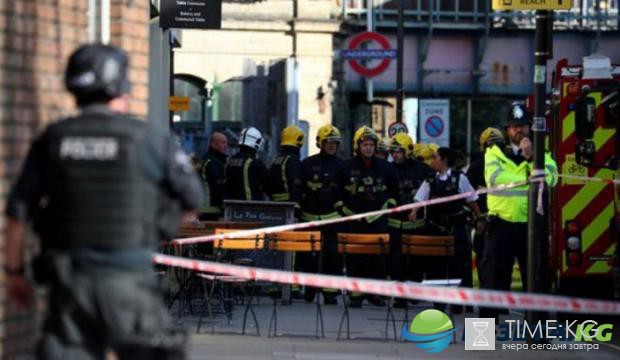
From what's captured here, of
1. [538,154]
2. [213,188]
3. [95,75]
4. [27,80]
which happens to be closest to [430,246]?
[538,154]

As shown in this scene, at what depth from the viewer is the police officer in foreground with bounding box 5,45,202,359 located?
6.36m

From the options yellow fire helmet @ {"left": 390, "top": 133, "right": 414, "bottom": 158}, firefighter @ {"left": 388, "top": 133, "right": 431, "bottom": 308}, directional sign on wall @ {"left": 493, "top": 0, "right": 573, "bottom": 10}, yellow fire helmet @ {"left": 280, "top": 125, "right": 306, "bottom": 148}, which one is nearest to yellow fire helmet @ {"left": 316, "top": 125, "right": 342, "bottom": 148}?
yellow fire helmet @ {"left": 280, "top": 125, "right": 306, "bottom": 148}

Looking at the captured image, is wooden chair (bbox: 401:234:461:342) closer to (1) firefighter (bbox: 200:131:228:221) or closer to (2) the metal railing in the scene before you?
(1) firefighter (bbox: 200:131:228:221)

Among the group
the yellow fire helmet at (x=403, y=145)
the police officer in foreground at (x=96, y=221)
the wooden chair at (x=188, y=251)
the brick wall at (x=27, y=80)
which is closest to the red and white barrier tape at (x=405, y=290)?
the brick wall at (x=27, y=80)

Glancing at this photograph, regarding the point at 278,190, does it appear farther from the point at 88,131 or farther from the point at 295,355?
the point at 88,131

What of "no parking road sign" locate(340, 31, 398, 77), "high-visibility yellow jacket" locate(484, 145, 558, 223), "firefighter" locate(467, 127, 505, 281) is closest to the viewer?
"high-visibility yellow jacket" locate(484, 145, 558, 223)

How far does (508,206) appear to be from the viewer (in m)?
13.7

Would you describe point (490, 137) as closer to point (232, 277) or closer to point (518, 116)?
point (518, 116)

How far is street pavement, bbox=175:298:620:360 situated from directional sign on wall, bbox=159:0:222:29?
3.05 m

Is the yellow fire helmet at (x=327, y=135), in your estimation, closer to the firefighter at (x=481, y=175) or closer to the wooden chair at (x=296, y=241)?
the firefighter at (x=481, y=175)

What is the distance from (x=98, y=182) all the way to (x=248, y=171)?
39.4 feet

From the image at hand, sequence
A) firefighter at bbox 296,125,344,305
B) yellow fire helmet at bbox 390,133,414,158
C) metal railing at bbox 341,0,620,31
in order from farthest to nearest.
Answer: metal railing at bbox 341,0,620,31
yellow fire helmet at bbox 390,133,414,158
firefighter at bbox 296,125,344,305

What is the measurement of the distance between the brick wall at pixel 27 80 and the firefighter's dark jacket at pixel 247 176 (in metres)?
9.70

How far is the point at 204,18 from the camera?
17.6 metres
